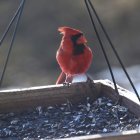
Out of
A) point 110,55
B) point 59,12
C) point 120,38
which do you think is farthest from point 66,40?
point 59,12

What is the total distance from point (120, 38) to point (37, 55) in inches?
48.9

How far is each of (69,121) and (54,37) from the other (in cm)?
520

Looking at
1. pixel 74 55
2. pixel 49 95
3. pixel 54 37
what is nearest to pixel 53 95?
pixel 49 95

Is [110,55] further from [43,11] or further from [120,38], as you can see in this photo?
[43,11]

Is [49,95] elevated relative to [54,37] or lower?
elevated

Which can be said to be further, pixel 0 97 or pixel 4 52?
pixel 4 52

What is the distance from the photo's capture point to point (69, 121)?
2.96 metres

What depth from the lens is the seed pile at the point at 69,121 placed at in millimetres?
2811

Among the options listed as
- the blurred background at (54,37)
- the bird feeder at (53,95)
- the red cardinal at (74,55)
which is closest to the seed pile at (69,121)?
the bird feeder at (53,95)

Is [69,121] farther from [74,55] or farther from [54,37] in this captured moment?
[54,37]

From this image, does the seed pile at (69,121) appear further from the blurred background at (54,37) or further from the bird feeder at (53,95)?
the blurred background at (54,37)

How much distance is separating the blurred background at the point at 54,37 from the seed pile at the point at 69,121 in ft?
10.2

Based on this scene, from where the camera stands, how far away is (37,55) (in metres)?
7.64

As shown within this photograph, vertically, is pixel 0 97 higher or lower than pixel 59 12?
higher
